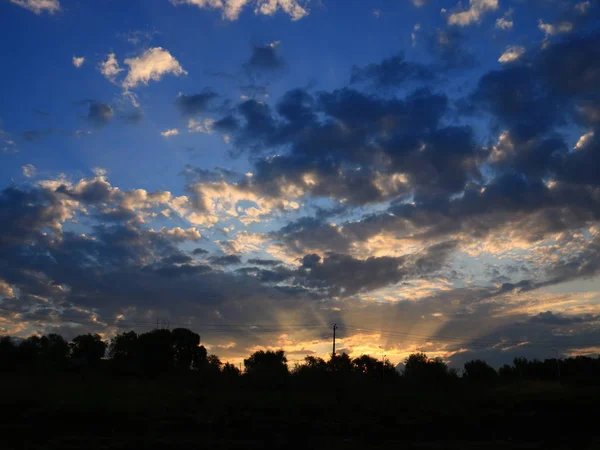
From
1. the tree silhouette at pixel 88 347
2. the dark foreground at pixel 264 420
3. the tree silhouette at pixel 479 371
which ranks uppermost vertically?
the tree silhouette at pixel 88 347

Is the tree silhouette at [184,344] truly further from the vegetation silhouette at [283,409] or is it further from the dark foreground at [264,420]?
the dark foreground at [264,420]

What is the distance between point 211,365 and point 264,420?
78.1 ft

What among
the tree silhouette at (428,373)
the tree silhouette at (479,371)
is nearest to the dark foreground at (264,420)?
the tree silhouette at (428,373)

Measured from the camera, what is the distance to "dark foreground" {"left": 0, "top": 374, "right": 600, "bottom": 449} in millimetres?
17650

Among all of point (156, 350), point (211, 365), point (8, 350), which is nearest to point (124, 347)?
point (156, 350)

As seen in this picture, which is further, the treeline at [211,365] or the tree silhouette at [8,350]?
the tree silhouette at [8,350]

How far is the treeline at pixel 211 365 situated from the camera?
147 feet

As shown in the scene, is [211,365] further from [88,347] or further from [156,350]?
[88,347]

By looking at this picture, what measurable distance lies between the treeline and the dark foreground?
6846mm

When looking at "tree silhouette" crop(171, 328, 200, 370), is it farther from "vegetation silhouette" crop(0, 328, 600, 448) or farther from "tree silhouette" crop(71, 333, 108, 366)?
"vegetation silhouette" crop(0, 328, 600, 448)

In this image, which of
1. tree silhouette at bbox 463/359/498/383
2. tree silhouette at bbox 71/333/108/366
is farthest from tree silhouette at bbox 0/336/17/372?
tree silhouette at bbox 463/359/498/383

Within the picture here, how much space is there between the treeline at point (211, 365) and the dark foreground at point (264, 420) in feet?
22.5

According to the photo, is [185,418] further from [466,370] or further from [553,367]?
[553,367]

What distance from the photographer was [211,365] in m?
46.3
